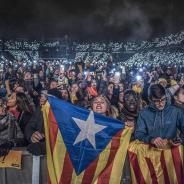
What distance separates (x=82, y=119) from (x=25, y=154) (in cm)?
83

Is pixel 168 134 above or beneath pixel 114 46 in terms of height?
beneath

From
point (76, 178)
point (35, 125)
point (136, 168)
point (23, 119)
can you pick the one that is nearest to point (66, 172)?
point (76, 178)

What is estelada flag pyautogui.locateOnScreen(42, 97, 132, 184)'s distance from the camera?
5516 millimetres

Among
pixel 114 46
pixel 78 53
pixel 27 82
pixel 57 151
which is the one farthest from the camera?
pixel 114 46

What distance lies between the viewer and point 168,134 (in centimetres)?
559

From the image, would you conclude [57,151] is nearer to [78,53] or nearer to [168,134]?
[168,134]

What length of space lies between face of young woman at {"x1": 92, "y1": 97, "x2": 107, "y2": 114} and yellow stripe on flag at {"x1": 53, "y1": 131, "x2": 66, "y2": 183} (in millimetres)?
1063

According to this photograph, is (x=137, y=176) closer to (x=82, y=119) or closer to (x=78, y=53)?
(x=82, y=119)

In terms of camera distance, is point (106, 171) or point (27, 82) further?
point (27, 82)

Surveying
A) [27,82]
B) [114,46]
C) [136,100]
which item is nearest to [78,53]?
[114,46]

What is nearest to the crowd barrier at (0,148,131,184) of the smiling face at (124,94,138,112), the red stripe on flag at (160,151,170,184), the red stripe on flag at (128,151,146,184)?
the red stripe on flag at (128,151,146,184)

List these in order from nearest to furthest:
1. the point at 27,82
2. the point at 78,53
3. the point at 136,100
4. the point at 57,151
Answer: the point at 57,151, the point at 136,100, the point at 27,82, the point at 78,53

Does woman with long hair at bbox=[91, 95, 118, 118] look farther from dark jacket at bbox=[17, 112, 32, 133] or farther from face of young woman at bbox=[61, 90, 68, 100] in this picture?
face of young woman at bbox=[61, 90, 68, 100]

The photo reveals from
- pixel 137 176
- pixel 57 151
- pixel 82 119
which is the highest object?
pixel 82 119
